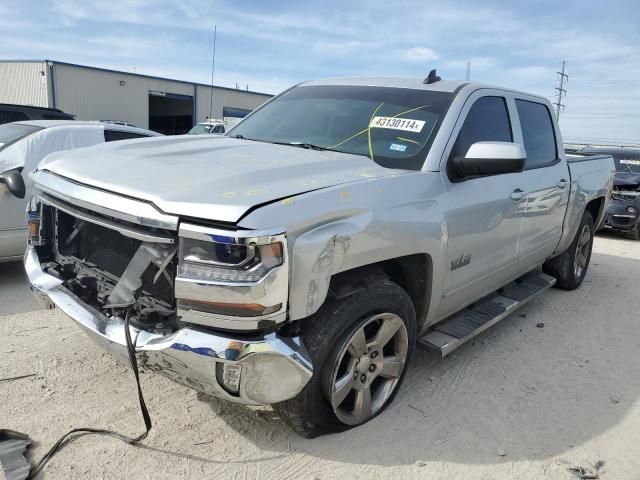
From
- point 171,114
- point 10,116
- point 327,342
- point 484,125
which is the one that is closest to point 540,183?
point 484,125

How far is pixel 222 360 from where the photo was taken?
206 centimetres

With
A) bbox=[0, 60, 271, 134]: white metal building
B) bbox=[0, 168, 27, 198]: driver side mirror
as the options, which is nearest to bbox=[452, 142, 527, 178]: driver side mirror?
bbox=[0, 168, 27, 198]: driver side mirror

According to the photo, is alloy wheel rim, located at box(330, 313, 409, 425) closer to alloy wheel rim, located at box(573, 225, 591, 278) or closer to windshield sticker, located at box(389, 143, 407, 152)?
windshield sticker, located at box(389, 143, 407, 152)

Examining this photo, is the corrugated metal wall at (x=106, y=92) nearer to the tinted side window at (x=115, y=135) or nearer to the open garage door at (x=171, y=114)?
the open garage door at (x=171, y=114)

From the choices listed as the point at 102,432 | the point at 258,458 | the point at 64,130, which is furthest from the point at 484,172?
the point at 64,130

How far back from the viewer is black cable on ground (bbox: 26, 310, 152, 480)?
221 cm

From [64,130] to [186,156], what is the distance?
10.8ft

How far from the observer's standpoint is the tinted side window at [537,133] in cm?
418

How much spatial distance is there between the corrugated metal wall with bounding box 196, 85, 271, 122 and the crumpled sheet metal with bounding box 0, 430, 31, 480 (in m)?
34.0

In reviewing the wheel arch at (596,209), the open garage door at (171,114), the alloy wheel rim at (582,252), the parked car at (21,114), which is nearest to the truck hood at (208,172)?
the alloy wheel rim at (582,252)

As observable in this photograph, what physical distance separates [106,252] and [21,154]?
291cm

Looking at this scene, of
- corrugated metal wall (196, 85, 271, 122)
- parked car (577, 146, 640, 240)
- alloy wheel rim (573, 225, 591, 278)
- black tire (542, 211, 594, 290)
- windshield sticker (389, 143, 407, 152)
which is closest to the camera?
windshield sticker (389, 143, 407, 152)

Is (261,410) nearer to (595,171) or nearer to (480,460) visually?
(480,460)

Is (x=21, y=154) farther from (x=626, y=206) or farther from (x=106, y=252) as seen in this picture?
(x=626, y=206)
